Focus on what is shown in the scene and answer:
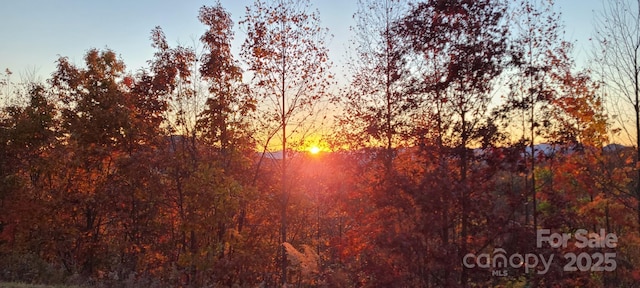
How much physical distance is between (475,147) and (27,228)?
15.7 metres

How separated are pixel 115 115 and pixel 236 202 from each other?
6219 millimetres

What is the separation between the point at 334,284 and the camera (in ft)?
31.4

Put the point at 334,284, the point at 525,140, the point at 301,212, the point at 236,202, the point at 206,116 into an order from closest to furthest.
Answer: the point at 525,140 < the point at 334,284 < the point at 236,202 < the point at 206,116 < the point at 301,212

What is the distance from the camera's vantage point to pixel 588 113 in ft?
50.9

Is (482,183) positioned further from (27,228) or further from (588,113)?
(27,228)

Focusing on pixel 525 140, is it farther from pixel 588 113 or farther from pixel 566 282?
pixel 588 113

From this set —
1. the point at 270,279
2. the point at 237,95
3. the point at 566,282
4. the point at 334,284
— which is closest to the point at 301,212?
the point at 270,279

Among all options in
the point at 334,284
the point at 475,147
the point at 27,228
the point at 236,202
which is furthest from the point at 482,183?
the point at 27,228

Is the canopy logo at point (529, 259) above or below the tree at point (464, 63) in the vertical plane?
below

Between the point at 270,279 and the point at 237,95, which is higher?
the point at 237,95

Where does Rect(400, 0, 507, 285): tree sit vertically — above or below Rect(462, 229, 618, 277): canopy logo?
above

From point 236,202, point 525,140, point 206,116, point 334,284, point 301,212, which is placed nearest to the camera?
point 525,140

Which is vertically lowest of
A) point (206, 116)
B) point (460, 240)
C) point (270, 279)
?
point (270, 279)

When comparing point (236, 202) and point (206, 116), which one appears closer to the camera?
point (236, 202)
